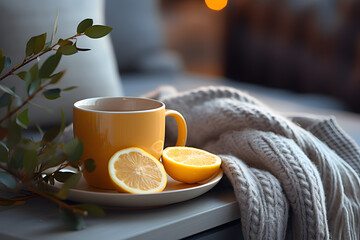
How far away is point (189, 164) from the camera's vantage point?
22.4 inches

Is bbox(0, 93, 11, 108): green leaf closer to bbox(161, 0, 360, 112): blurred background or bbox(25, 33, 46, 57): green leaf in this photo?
bbox(25, 33, 46, 57): green leaf

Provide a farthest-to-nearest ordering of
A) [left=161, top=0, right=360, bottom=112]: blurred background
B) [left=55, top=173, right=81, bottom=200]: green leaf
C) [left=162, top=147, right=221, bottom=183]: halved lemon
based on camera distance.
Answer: [left=161, top=0, right=360, bottom=112]: blurred background
[left=162, top=147, right=221, bottom=183]: halved lemon
[left=55, top=173, right=81, bottom=200]: green leaf

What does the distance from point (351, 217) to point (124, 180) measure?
1.27ft

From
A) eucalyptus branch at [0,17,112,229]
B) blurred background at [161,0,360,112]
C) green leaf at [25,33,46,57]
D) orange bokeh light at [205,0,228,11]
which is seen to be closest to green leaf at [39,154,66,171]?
eucalyptus branch at [0,17,112,229]

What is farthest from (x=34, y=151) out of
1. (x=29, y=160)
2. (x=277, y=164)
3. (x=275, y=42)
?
(x=275, y=42)

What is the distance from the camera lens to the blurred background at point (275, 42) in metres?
2.06

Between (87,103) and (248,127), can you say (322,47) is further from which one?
(87,103)

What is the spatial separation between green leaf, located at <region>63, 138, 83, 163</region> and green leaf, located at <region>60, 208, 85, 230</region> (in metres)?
0.06

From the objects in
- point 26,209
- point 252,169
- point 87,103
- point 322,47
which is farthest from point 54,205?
point 322,47

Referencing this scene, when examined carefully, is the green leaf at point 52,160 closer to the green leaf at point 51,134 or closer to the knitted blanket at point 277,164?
the green leaf at point 51,134

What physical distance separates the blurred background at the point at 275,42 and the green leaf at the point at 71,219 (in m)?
1.76

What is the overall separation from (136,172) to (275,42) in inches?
84.5

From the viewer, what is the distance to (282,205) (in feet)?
1.91

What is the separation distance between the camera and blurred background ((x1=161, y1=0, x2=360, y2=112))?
6.77ft
